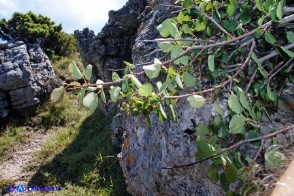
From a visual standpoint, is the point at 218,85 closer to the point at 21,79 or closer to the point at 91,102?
the point at 91,102

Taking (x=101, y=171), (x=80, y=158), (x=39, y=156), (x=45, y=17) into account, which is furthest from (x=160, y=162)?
(x=45, y=17)

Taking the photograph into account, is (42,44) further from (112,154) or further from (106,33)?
(112,154)

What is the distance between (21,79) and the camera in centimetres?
998

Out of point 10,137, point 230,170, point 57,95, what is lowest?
point 10,137

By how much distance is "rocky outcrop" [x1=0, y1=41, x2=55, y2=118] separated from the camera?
9930 mm

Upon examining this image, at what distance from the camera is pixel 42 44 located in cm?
1461

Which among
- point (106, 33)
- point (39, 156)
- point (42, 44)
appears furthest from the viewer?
point (42, 44)

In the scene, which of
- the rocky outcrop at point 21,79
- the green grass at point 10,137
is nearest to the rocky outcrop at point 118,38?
the rocky outcrop at point 21,79

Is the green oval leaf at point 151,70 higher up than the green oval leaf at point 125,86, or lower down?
higher up

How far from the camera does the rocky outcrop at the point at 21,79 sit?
993 centimetres

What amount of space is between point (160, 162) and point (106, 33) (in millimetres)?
7194

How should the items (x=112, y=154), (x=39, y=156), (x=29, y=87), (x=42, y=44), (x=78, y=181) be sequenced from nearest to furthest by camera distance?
(x=78, y=181) < (x=112, y=154) < (x=39, y=156) < (x=29, y=87) < (x=42, y=44)

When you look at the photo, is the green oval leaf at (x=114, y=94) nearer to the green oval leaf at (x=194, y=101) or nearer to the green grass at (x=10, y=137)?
the green oval leaf at (x=194, y=101)

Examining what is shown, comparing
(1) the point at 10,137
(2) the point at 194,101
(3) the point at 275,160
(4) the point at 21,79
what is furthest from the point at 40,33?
(3) the point at 275,160
